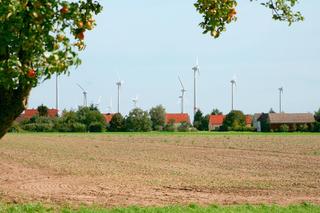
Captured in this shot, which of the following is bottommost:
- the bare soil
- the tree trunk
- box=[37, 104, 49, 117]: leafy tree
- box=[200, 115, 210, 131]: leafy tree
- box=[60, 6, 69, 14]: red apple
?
the bare soil

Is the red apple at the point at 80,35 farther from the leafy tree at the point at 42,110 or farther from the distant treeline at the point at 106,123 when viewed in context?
the leafy tree at the point at 42,110

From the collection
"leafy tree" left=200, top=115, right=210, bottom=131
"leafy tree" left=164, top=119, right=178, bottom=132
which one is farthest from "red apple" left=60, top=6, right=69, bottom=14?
"leafy tree" left=200, top=115, right=210, bottom=131

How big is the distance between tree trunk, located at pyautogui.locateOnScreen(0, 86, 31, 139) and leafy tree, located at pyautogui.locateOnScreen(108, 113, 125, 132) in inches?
4718

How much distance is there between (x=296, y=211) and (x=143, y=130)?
121 meters

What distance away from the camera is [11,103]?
9.59m

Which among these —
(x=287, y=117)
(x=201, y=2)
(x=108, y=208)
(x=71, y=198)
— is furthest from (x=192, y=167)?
(x=287, y=117)

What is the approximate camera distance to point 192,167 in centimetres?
3222

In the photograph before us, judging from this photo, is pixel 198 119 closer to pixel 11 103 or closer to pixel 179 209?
pixel 179 209

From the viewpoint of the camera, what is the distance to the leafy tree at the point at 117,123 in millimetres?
129875

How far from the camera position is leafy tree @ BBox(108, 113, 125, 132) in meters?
130

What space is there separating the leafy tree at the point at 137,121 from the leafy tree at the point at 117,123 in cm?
163

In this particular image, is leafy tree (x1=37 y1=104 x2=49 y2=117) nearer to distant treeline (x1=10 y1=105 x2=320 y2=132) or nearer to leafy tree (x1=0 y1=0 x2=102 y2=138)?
distant treeline (x1=10 y1=105 x2=320 y2=132)

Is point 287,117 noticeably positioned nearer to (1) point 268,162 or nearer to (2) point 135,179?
(1) point 268,162

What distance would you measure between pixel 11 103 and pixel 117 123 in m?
121
